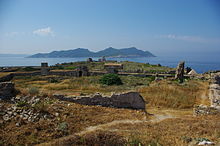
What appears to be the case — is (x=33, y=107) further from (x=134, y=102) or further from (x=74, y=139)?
(x=134, y=102)

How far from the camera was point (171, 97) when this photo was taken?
1664 cm

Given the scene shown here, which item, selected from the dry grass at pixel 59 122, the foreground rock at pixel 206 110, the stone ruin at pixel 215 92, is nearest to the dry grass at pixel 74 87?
the dry grass at pixel 59 122

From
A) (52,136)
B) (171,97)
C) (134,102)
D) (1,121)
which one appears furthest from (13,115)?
(171,97)

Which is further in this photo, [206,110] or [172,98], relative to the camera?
[172,98]

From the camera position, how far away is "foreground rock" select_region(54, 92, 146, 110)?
11500 mm

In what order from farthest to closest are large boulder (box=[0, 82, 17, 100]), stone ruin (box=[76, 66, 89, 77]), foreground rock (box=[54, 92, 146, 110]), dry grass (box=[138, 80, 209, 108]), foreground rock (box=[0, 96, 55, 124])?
stone ruin (box=[76, 66, 89, 77])
dry grass (box=[138, 80, 209, 108])
foreground rock (box=[54, 92, 146, 110])
large boulder (box=[0, 82, 17, 100])
foreground rock (box=[0, 96, 55, 124])

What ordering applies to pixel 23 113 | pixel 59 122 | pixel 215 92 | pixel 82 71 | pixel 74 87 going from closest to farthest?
1. pixel 59 122
2. pixel 23 113
3. pixel 215 92
4. pixel 74 87
5. pixel 82 71

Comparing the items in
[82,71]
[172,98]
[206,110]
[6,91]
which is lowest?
[172,98]

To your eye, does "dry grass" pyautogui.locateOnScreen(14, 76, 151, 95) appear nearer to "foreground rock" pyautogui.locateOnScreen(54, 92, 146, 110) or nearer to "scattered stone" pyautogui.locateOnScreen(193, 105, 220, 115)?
"foreground rock" pyautogui.locateOnScreen(54, 92, 146, 110)

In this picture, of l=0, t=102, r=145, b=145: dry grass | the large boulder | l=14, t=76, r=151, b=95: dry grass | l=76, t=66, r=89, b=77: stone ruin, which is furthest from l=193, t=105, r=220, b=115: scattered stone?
l=76, t=66, r=89, b=77: stone ruin

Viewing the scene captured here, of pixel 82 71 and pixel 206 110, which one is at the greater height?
pixel 82 71

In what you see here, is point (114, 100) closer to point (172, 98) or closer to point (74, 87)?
point (172, 98)

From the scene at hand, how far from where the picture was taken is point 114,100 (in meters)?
11.9

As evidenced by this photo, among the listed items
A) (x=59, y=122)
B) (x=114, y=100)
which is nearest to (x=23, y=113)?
(x=59, y=122)
